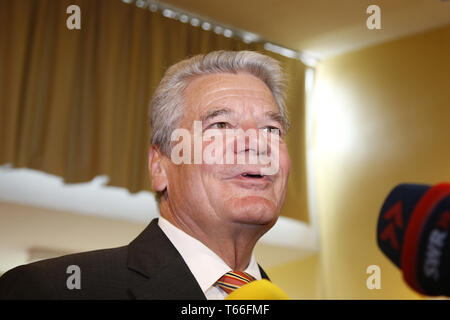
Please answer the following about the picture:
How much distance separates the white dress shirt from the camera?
1.03m

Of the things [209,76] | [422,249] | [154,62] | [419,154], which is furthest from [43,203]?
[422,249]

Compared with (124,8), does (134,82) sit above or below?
below

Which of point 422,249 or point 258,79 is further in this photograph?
point 258,79

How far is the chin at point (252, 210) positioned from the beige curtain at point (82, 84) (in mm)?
1805

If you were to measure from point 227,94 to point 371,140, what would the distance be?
9.42 feet

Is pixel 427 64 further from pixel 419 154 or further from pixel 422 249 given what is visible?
pixel 422 249

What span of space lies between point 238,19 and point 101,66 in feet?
3.10

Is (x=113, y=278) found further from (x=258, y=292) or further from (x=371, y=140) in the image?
(x=371, y=140)

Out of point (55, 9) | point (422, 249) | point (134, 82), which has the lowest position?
point (422, 249)

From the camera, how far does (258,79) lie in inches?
→ 50.1

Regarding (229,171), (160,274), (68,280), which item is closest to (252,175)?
(229,171)

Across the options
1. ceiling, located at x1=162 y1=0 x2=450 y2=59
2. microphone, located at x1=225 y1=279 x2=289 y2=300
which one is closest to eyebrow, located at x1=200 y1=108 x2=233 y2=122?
microphone, located at x1=225 y1=279 x2=289 y2=300

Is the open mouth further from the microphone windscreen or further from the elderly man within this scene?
the microphone windscreen

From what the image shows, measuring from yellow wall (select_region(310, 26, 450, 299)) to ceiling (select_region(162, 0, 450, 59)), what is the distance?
139mm
